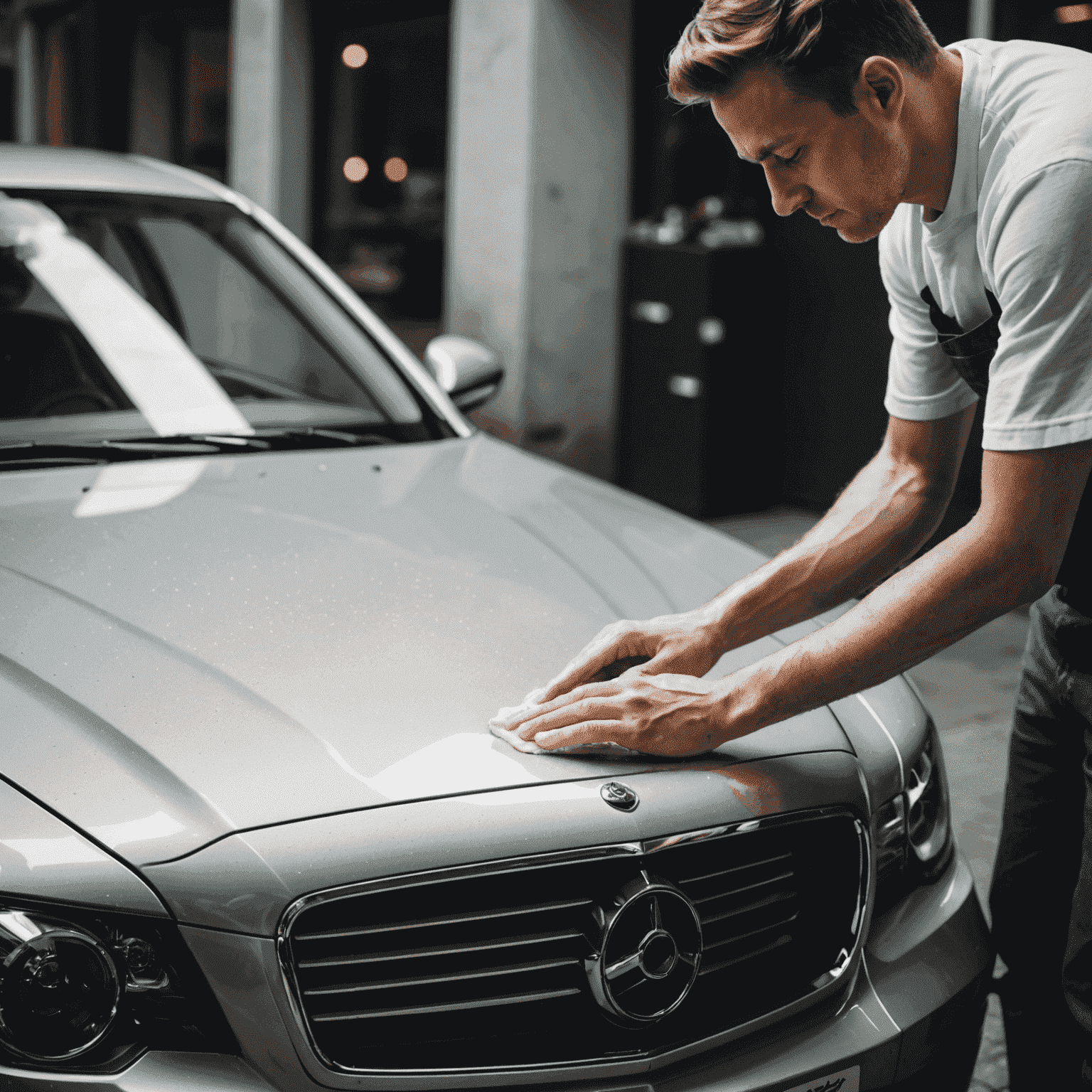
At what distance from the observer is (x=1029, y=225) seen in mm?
1473

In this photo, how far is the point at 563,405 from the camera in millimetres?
7375

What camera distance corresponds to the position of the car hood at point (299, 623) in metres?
1.44

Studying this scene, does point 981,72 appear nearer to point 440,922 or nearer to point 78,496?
point 440,922

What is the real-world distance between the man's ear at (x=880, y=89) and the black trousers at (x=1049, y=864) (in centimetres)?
71

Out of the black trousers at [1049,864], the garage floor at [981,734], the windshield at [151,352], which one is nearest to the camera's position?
the black trousers at [1049,864]

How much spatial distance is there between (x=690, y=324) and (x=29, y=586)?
17.5ft

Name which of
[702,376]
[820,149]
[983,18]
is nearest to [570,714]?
[820,149]

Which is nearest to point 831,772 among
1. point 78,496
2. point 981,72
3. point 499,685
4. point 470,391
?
point 499,685

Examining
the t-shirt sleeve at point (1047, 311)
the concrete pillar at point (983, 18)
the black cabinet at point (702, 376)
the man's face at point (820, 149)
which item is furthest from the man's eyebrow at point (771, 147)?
the black cabinet at point (702, 376)

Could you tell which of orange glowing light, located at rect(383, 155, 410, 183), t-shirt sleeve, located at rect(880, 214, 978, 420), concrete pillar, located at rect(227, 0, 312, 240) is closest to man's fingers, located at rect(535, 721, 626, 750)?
t-shirt sleeve, located at rect(880, 214, 978, 420)

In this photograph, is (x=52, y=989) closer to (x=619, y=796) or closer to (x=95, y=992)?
(x=95, y=992)

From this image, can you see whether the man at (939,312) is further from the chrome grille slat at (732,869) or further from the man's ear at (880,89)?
the chrome grille slat at (732,869)

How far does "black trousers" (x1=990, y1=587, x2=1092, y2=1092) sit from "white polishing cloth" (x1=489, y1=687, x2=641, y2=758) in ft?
2.17

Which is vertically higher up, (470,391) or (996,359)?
(996,359)
